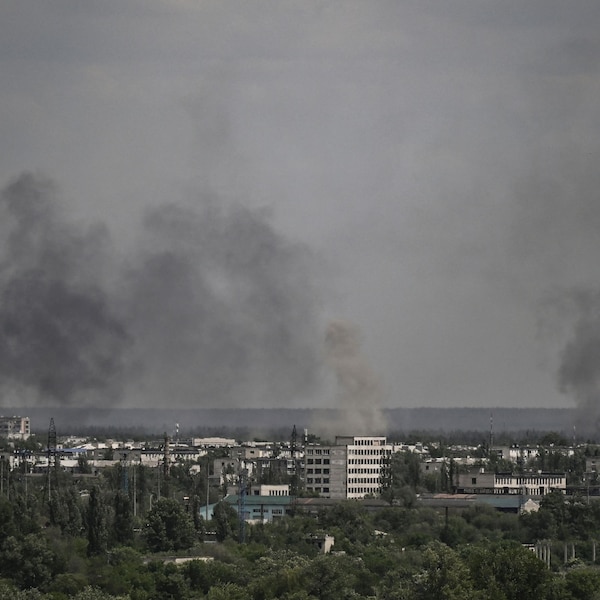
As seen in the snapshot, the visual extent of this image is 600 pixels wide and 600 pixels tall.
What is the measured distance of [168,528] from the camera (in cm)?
5819

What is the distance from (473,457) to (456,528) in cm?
5053

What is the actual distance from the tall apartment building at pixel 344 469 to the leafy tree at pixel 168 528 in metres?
27.5

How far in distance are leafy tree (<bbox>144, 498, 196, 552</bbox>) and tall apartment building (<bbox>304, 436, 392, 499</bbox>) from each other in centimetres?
2749

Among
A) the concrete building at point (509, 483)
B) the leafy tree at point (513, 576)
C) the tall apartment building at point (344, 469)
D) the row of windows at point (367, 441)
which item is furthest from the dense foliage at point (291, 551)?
the row of windows at point (367, 441)

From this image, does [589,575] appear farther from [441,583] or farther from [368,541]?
[368,541]

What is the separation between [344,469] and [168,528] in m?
29.6

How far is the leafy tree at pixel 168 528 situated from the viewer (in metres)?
57.6

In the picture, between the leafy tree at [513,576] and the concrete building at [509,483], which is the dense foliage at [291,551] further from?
the concrete building at [509,483]

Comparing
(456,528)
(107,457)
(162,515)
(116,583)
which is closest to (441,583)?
(116,583)

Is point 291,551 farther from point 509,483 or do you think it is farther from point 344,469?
point 344,469

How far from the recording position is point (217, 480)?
317 ft

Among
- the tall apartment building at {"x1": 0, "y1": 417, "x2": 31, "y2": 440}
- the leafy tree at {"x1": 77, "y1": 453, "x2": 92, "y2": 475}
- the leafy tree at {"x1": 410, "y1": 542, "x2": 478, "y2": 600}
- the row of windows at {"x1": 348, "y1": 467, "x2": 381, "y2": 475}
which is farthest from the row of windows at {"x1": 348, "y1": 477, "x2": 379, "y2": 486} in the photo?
the tall apartment building at {"x1": 0, "y1": 417, "x2": 31, "y2": 440}

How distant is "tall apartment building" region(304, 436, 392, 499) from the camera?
86.6 m

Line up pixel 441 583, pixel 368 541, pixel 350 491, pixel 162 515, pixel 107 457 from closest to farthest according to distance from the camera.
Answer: pixel 441 583
pixel 162 515
pixel 368 541
pixel 350 491
pixel 107 457
